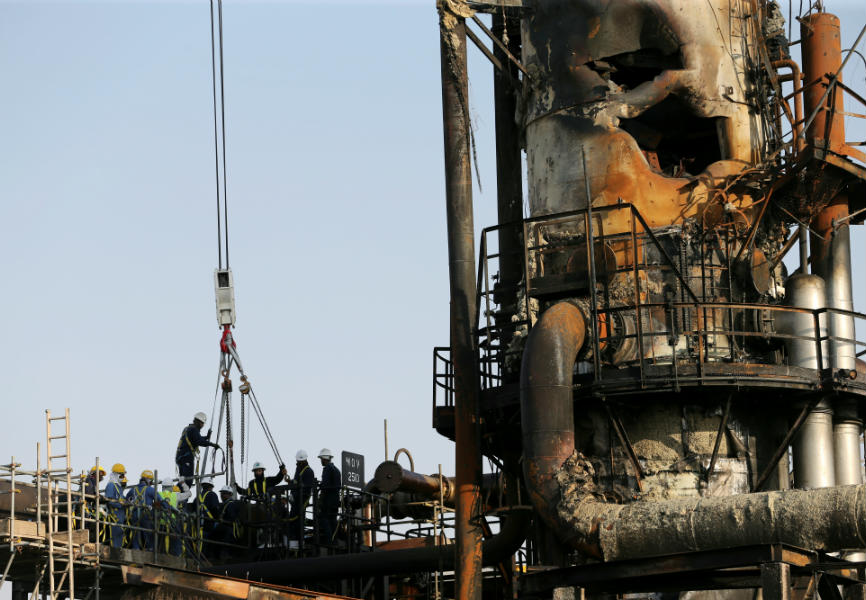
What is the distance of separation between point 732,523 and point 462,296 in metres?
7.82

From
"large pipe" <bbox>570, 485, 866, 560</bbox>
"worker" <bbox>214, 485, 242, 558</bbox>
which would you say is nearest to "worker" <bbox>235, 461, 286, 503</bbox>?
"worker" <bbox>214, 485, 242, 558</bbox>

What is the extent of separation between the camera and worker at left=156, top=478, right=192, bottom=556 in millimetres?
29797

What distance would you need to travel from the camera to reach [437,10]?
96.7ft

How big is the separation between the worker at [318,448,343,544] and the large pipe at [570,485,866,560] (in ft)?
31.3

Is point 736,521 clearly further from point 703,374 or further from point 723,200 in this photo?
point 723,200

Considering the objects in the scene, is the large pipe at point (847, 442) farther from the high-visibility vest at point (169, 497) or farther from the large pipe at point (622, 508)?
the high-visibility vest at point (169, 497)

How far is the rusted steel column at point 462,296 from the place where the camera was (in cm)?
2755

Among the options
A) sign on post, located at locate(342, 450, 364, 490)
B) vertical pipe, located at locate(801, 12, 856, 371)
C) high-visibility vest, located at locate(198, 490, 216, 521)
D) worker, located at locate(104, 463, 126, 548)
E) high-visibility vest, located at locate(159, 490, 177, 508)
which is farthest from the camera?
sign on post, located at locate(342, 450, 364, 490)

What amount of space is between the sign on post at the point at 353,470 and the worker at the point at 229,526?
246 centimetres

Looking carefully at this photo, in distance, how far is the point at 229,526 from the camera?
3219 centimetres

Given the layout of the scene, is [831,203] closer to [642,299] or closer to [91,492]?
[642,299]

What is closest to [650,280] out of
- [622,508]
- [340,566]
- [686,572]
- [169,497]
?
[622,508]

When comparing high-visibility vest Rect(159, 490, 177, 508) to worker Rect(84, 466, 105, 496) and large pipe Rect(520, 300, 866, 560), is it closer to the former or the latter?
worker Rect(84, 466, 105, 496)

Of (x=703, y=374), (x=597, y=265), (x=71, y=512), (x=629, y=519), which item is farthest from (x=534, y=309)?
(x=71, y=512)
